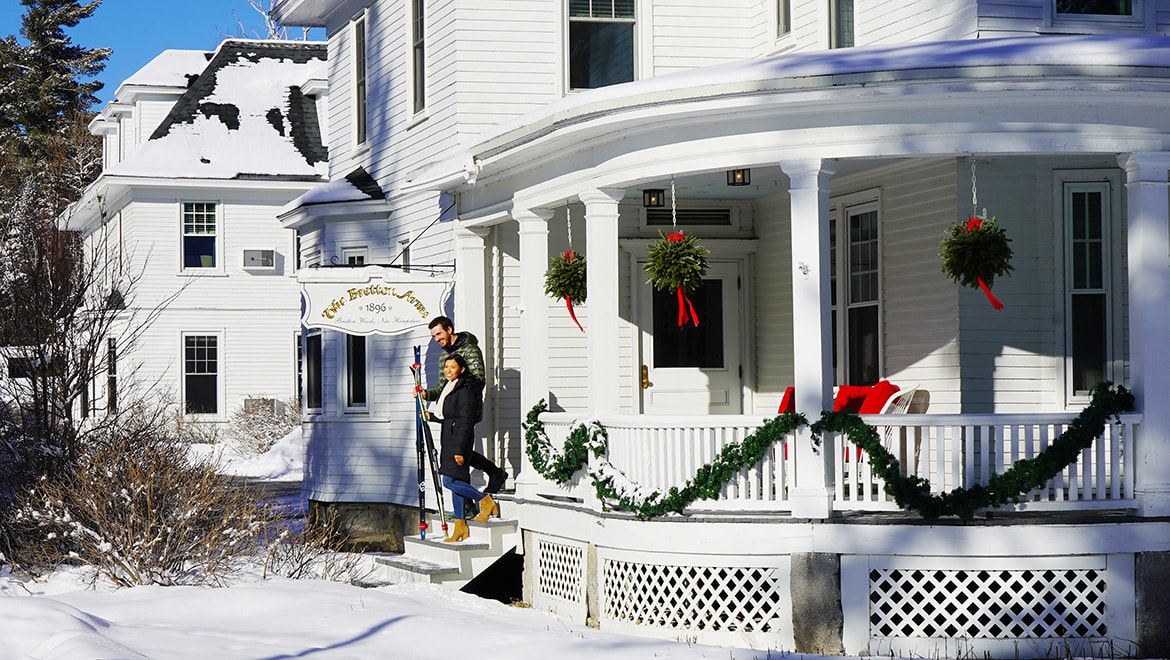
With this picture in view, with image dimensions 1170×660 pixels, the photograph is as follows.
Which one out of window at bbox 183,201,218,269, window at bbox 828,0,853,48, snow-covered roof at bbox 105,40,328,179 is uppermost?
snow-covered roof at bbox 105,40,328,179

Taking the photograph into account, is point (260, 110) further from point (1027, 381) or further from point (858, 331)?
point (1027, 381)

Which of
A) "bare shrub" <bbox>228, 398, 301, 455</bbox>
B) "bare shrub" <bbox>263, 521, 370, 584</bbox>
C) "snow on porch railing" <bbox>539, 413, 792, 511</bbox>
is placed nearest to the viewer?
"snow on porch railing" <bbox>539, 413, 792, 511</bbox>

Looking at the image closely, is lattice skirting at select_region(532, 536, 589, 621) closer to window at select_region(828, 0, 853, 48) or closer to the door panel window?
the door panel window

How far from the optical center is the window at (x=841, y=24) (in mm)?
13805

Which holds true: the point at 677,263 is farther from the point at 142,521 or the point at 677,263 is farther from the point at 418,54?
the point at 418,54

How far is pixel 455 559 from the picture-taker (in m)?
13.1

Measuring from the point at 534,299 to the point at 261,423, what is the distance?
751 inches

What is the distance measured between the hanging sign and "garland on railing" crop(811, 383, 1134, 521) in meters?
5.55

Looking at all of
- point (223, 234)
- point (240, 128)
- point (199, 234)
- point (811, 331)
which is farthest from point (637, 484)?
point (240, 128)

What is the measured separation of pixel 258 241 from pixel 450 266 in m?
17.9

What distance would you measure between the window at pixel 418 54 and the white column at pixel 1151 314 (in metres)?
8.82

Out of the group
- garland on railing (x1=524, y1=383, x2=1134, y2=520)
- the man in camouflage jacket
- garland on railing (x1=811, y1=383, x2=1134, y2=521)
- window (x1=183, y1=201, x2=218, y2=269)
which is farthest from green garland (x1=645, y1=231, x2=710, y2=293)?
window (x1=183, y1=201, x2=218, y2=269)

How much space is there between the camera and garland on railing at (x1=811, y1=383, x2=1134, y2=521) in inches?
388

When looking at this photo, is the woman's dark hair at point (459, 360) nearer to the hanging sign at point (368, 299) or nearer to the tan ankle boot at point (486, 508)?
the hanging sign at point (368, 299)
